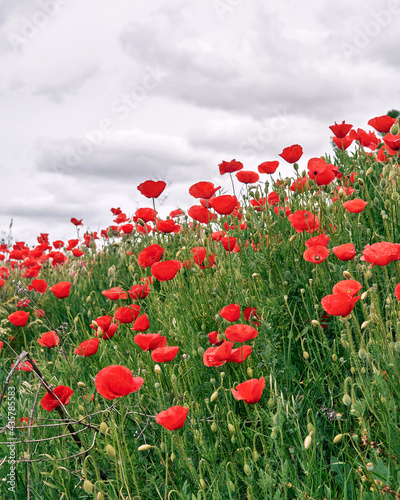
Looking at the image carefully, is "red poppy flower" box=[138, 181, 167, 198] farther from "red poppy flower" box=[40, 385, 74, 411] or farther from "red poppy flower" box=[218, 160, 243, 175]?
"red poppy flower" box=[40, 385, 74, 411]

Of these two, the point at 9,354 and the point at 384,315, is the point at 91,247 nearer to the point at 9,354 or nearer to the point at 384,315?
the point at 9,354

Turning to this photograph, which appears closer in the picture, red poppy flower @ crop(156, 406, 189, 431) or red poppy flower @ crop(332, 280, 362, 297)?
red poppy flower @ crop(156, 406, 189, 431)

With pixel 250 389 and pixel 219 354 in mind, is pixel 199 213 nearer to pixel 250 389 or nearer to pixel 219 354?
pixel 219 354

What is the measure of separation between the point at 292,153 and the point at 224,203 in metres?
0.61

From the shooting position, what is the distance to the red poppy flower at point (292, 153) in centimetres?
296

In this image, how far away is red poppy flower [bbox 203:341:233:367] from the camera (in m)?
1.90

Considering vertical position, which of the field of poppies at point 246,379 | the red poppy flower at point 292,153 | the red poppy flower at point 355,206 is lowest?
the field of poppies at point 246,379

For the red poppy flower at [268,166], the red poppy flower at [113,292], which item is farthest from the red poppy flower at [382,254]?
the red poppy flower at [113,292]

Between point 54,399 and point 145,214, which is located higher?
point 145,214

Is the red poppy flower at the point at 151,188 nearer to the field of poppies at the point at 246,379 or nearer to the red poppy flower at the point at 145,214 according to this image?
the field of poppies at the point at 246,379

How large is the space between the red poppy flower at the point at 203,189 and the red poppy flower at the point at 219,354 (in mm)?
1357

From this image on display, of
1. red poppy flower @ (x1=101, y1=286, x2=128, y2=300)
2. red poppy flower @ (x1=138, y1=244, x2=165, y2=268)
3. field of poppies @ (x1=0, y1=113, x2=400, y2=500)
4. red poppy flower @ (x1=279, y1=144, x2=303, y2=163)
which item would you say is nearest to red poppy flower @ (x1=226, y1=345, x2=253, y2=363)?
field of poppies @ (x1=0, y1=113, x2=400, y2=500)

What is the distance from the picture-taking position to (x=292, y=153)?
2.97 metres

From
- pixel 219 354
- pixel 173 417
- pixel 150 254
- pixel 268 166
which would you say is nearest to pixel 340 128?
pixel 268 166
